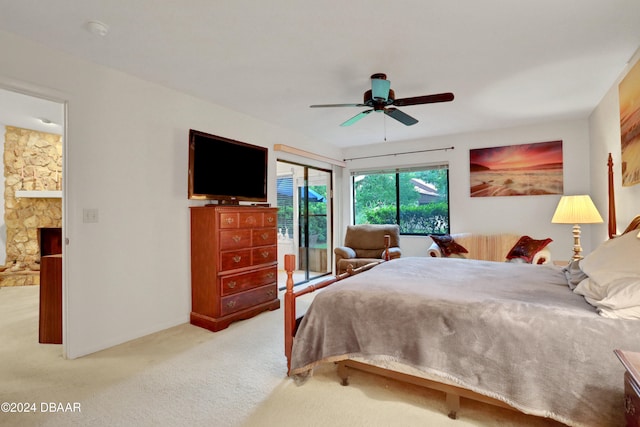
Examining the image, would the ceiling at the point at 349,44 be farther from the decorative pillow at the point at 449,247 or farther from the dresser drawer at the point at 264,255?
the decorative pillow at the point at 449,247

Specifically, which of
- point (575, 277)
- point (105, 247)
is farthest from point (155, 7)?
point (575, 277)

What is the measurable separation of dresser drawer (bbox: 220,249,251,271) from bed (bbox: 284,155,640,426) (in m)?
1.30

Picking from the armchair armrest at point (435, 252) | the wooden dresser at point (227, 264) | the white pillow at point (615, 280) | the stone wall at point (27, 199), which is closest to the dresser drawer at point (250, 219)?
the wooden dresser at point (227, 264)

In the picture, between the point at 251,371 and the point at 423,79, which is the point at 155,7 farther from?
the point at 251,371

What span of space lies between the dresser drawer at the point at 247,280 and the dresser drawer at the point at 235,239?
32 cm

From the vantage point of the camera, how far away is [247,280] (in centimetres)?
347

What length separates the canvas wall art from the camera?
2.44m

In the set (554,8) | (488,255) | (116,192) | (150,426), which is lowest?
(150,426)

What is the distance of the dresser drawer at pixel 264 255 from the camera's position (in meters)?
3.60

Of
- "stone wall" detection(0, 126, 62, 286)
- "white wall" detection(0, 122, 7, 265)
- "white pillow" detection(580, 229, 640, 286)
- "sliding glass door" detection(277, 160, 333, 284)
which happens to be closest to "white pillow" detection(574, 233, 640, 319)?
"white pillow" detection(580, 229, 640, 286)

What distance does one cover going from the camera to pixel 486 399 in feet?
5.35

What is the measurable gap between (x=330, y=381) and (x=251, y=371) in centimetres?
60

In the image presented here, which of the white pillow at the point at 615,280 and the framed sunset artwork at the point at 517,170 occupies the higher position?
the framed sunset artwork at the point at 517,170

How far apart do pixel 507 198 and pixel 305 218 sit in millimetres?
3209
